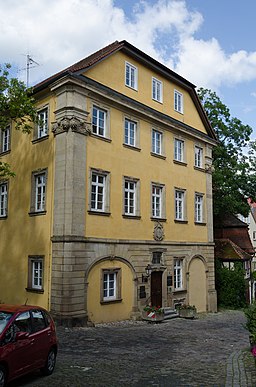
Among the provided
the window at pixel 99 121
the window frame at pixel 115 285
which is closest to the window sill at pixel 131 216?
the window frame at pixel 115 285

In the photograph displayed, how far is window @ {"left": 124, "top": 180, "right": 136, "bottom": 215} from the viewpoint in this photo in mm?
20266

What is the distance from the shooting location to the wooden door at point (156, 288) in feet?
70.0

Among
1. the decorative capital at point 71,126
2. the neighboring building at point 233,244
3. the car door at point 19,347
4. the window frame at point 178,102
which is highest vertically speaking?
the window frame at point 178,102

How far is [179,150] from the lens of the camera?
24.8 m

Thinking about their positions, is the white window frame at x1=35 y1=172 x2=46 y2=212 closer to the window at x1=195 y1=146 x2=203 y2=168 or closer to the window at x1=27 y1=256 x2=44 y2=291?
the window at x1=27 y1=256 x2=44 y2=291

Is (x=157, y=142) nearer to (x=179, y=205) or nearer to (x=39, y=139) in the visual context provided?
(x=179, y=205)

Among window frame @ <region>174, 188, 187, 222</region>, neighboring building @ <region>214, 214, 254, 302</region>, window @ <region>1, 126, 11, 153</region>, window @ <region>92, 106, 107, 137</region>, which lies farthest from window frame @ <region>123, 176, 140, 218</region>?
neighboring building @ <region>214, 214, 254, 302</region>

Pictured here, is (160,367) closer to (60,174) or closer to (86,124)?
(60,174)

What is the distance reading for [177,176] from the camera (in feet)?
78.7

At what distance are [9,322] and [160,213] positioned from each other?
14.8m

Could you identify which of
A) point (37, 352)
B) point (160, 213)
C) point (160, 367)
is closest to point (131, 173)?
point (160, 213)

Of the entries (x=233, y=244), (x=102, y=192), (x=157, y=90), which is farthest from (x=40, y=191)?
(x=233, y=244)

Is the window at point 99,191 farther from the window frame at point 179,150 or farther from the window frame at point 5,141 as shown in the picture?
the window frame at point 179,150

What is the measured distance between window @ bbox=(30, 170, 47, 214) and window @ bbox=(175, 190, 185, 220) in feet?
27.0
